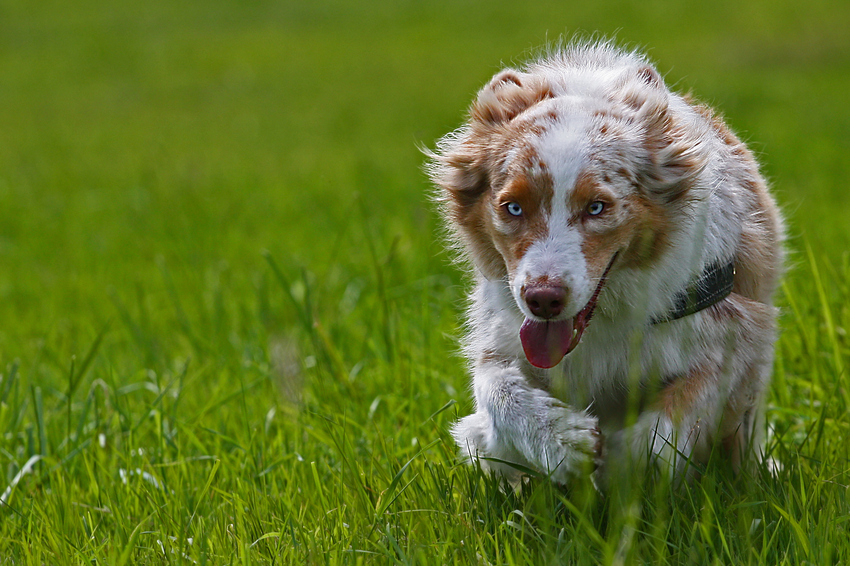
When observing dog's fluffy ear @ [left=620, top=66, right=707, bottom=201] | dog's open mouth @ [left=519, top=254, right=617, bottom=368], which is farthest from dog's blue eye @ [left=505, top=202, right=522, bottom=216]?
dog's fluffy ear @ [left=620, top=66, right=707, bottom=201]

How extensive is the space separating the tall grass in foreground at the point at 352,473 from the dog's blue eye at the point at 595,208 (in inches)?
32.5

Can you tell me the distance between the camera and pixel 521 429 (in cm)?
276

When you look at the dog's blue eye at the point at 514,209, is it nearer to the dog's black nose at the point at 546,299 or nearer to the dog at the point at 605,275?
the dog at the point at 605,275

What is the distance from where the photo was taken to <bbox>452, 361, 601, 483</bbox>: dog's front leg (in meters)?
2.65

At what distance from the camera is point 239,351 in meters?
4.92

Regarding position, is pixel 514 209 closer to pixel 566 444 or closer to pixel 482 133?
pixel 482 133

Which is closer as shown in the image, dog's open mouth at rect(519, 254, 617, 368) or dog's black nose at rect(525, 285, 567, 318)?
dog's black nose at rect(525, 285, 567, 318)

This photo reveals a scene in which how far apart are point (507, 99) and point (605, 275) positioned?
72 cm

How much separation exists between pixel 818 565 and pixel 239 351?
10.9ft

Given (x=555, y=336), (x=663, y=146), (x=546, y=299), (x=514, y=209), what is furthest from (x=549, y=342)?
(x=663, y=146)

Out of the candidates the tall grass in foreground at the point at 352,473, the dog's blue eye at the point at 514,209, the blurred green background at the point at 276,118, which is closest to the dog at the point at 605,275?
the dog's blue eye at the point at 514,209

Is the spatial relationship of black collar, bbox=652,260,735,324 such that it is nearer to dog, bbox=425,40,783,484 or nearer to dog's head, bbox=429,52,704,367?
dog, bbox=425,40,783,484

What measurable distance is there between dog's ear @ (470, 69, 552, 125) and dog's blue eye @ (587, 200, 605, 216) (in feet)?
1.70

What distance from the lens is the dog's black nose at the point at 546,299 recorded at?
248cm
